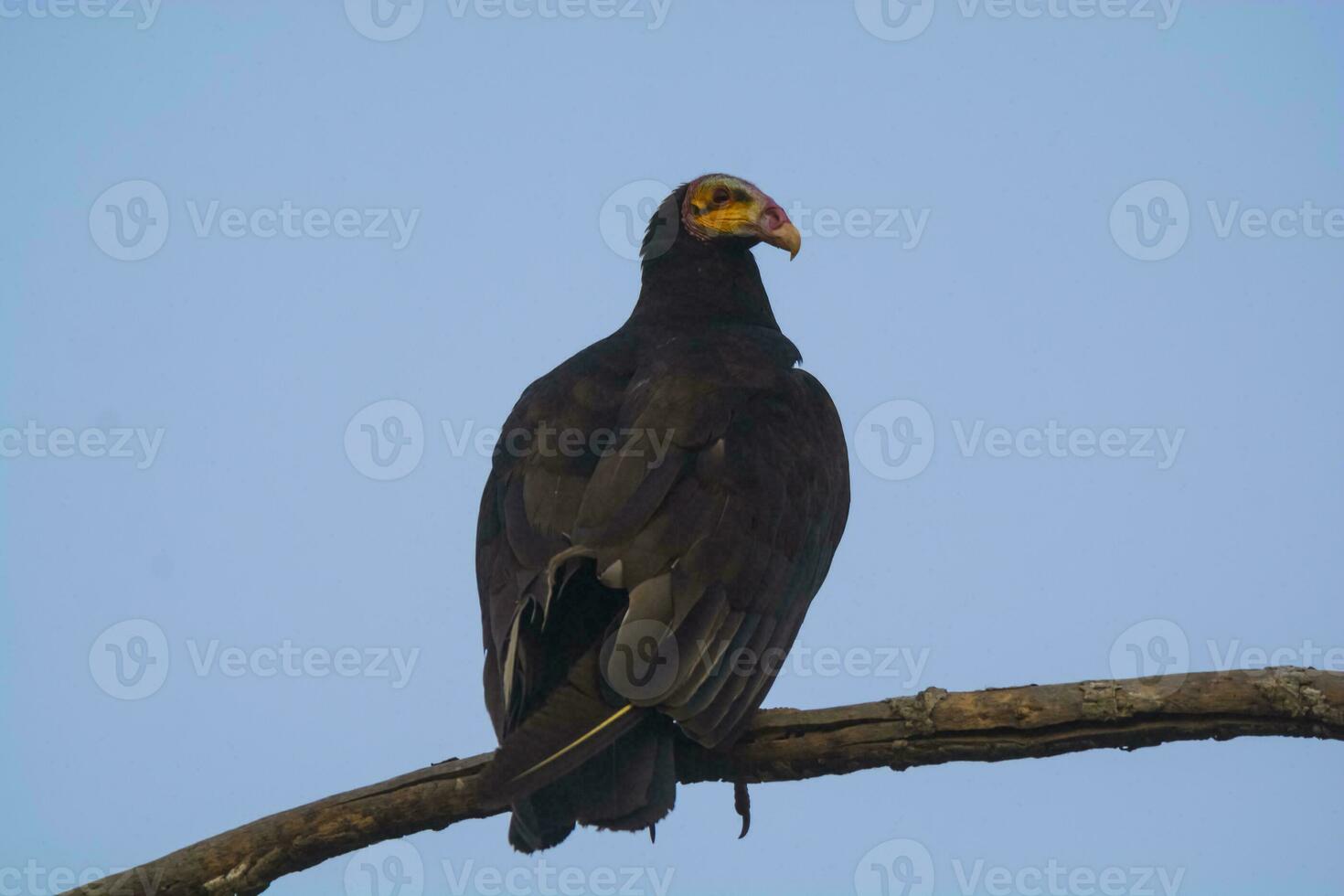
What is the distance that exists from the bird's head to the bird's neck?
0.24ft

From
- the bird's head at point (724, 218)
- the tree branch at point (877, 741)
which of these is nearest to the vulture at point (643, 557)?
the tree branch at point (877, 741)

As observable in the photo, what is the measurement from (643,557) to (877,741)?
3.00ft

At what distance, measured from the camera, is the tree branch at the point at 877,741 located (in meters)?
3.78

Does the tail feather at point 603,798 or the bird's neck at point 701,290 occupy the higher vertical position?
the bird's neck at point 701,290

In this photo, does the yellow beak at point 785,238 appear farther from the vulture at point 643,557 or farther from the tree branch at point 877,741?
the tree branch at point 877,741

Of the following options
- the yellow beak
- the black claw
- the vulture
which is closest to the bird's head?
the yellow beak

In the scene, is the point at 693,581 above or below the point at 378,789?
above

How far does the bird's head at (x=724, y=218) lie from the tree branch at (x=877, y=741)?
9.27ft

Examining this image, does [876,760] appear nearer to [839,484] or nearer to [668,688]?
[668,688]

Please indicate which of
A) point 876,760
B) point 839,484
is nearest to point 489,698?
point 876,760

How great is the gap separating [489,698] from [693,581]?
0.71m

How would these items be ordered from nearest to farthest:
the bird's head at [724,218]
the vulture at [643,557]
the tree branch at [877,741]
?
the tree branch at [877,741] < the vulture at [643,557] < the bird's head at [724,218]

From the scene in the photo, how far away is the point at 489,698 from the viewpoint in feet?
14.4

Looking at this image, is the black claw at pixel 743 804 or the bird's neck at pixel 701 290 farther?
the bird's neck at pixel 701 290
